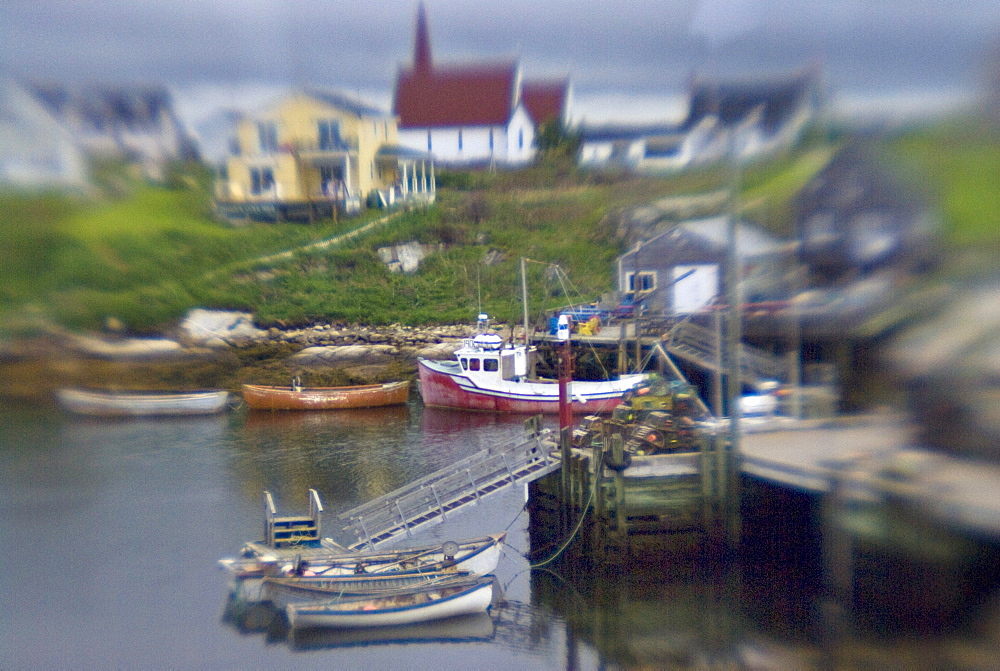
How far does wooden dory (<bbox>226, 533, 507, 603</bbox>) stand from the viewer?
138 inches

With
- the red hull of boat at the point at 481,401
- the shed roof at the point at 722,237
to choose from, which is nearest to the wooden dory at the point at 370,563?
the shed roof at the point at 722,237

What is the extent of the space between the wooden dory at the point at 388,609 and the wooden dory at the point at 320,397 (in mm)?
5737

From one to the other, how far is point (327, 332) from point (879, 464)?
8.67 metres

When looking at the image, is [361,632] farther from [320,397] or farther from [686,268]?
[320,397]

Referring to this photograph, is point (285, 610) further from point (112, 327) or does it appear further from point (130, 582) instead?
point (112, 327)

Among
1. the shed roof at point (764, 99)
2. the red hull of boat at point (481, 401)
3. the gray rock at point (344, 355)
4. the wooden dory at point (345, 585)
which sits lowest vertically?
the wooden dory at point (345, 585)

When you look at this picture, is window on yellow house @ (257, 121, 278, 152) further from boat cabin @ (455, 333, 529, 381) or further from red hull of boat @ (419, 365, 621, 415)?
boat cabin @ (455, 333, 529, 381)

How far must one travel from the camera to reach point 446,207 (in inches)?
434

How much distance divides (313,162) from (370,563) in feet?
20.6

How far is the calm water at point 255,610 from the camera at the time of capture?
10.9ft

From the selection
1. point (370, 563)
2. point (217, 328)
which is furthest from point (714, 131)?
point (217, 328)

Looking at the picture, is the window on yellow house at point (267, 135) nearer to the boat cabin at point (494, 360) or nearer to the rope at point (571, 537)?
the boat cabin at point (494, 360)

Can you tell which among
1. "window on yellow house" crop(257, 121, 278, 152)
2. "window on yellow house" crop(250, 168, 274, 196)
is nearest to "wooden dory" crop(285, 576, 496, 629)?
"window on yellow house" crop(250, 168, 274, 196)

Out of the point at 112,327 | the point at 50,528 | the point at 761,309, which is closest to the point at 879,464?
the point at 761,309
